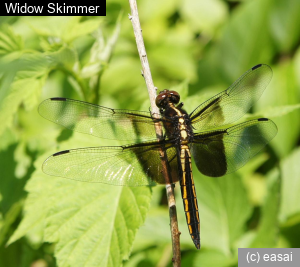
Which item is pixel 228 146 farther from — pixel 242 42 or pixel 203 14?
pixel 203 14

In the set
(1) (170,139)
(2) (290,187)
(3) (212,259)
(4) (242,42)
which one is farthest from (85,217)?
(4) (242,42)

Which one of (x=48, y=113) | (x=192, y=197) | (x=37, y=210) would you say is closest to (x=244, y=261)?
(x=192, y=197)

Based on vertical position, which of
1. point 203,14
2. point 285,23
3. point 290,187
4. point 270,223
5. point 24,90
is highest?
point 203,14

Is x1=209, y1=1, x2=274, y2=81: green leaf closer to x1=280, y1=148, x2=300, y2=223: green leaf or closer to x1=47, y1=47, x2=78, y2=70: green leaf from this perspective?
x1=280, y1=148, x2=300, y2=223: green leaf

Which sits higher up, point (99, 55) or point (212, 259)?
point (99, 55)

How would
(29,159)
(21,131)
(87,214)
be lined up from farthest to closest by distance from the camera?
1. (21,131)
2. (29,159)
3. (87,214)

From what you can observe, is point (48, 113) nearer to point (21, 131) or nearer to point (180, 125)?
point (180, 125)

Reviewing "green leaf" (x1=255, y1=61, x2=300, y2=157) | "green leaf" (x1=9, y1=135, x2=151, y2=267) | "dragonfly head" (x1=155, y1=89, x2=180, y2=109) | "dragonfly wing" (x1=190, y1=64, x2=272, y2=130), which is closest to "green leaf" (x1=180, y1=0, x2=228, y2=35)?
"green leaf" (x1=255, y1=61, x2=300, y2=157)

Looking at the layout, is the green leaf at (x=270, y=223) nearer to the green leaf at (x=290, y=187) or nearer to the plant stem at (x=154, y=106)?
the green leaf at (x=290, y=187)

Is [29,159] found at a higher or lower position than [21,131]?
lower
